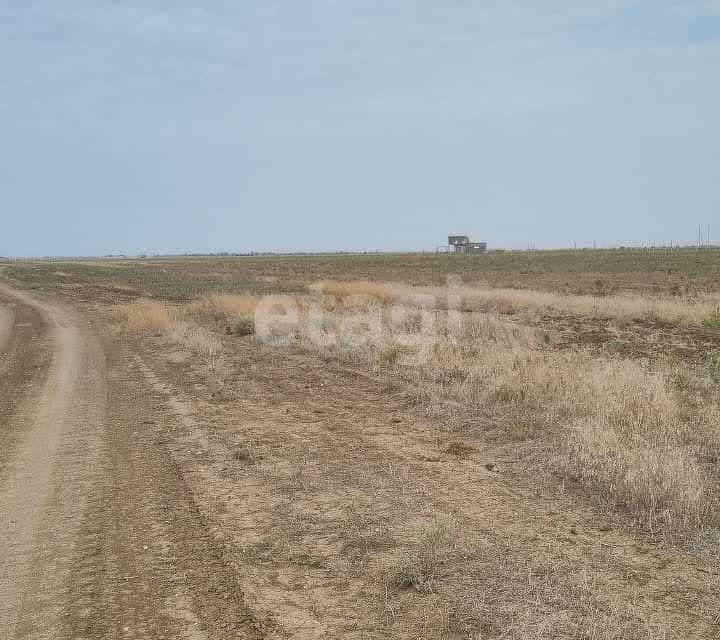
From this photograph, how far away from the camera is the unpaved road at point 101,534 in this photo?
11.8 feet

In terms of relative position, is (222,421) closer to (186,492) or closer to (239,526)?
(186,492)

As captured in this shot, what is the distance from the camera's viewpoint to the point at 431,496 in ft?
18.1

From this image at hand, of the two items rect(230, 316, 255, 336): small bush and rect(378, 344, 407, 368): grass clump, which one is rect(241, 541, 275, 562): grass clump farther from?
rect(230, 316, 255, 336): small bush

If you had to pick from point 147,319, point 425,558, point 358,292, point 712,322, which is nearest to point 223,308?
point 147,319

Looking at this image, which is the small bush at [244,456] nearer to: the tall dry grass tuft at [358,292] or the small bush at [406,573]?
the small bush at [406,573]

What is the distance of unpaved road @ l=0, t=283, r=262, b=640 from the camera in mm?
3590

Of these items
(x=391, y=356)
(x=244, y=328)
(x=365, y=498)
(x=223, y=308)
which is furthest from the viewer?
(x=223, y=308)

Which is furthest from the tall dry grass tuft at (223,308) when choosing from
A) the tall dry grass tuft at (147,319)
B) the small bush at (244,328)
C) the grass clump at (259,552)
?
the grass clump at (259,552)

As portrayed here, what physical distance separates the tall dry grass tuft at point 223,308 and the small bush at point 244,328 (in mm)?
1278

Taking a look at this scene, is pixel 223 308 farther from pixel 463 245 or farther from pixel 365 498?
pixel 463 245

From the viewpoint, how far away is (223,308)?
21.5 meters

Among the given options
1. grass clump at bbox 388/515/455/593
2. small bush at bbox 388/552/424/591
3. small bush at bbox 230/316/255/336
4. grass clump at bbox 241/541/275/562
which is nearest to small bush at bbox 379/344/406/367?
small bush at bbox 230/316/255/336

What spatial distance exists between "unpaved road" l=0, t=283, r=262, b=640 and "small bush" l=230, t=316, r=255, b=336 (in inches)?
305

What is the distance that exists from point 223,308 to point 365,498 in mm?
16861
